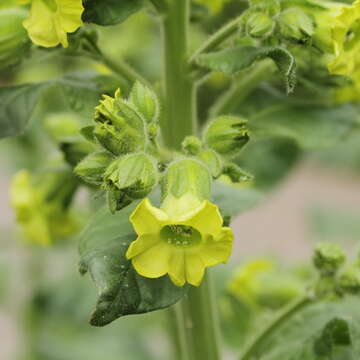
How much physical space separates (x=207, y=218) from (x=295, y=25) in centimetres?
21

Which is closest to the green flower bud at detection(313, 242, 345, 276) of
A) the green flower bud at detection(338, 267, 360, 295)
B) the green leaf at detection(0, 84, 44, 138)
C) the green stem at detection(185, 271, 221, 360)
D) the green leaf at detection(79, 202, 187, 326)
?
the green flower bud at detection(338, 267, 360, 295)

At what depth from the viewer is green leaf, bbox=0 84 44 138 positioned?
89 cm

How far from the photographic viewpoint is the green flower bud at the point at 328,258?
90cm

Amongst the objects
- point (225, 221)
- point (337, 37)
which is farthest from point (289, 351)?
point (337, 37)

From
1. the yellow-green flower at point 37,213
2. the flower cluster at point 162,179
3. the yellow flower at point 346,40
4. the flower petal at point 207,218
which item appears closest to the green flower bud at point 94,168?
the flower cluster at point 162,179

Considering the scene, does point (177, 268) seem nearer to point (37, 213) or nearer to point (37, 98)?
point (37, 98)

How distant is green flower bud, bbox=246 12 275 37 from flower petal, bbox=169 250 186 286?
0.21 m

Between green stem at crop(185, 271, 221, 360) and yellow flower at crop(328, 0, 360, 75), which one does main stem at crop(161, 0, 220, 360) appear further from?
yellow flower at crop(328, 0, 360, 75)

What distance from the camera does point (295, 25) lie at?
0.77m

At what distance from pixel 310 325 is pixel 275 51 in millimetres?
360

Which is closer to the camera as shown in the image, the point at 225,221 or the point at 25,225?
the point at 225,221

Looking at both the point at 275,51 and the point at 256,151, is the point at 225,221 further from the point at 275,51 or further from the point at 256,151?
the point at 256,151

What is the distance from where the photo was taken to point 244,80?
0.97 meters

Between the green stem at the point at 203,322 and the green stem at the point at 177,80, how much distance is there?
0.15 meters
